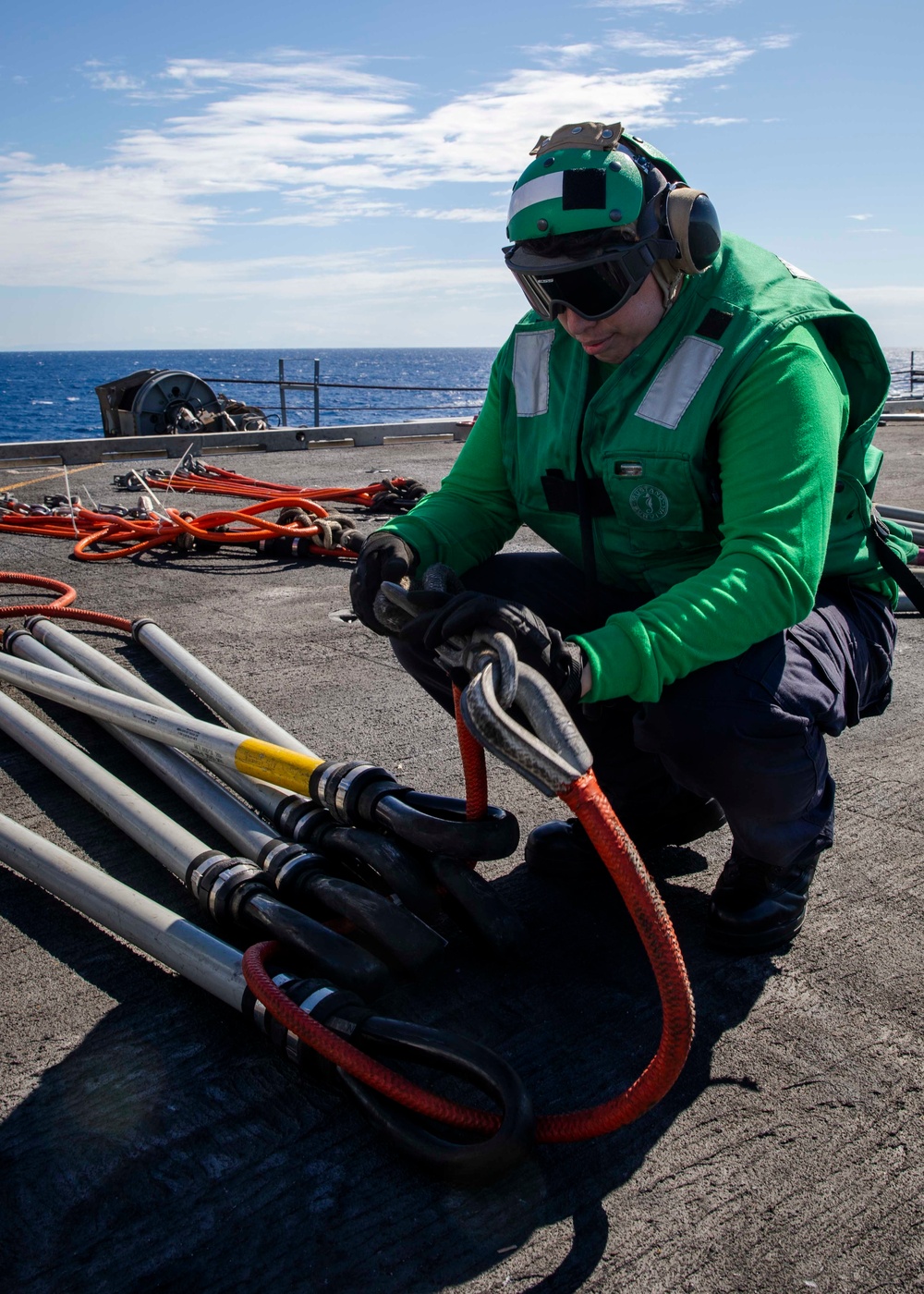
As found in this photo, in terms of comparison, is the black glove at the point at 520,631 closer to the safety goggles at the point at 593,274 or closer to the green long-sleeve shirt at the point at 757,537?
the green long-sleeve shirt at the point at 757,537

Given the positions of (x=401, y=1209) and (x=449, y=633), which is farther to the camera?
(x=449, y=633)

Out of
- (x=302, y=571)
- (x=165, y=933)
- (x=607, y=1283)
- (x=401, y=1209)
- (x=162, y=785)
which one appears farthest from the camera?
(x=302, y=571)

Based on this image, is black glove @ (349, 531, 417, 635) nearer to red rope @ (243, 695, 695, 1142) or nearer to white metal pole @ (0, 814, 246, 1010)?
white metal pole @ (0, 814, 246, 1010)

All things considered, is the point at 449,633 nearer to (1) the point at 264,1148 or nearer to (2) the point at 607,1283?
(1) the point at 264,1148

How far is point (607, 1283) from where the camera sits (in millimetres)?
1416

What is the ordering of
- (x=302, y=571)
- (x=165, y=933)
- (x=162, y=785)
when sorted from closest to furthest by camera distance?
1. (x=165, y=933)
2. (x=162, y=785)
3. (x=302, y=571)

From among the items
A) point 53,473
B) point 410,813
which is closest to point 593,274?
point 410,813

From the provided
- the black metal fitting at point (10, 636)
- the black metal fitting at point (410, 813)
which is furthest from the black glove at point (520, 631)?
the black metal fitting at point (10, 636)

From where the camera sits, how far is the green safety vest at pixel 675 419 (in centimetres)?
209

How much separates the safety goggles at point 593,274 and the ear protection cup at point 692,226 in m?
0.02

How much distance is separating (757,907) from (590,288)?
1.27 metres

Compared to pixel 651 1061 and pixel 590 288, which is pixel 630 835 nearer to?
pixel 651 1061

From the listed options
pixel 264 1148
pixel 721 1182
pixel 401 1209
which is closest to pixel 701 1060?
pixel 721 1182

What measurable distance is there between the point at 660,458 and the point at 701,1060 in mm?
1131
